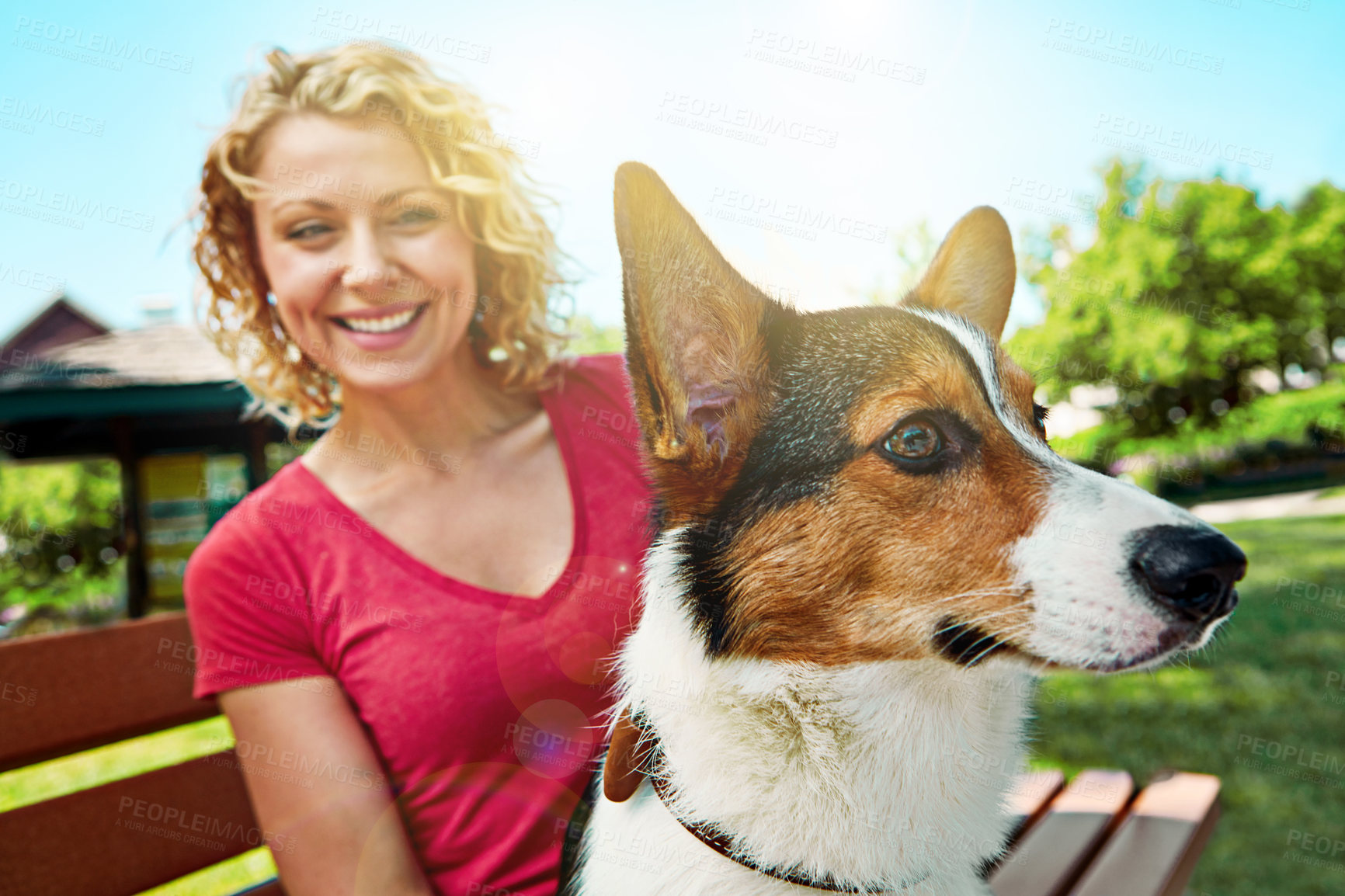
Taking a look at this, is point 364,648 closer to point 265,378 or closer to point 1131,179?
point 265,378

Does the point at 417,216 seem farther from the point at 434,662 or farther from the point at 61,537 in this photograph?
the point at 61,537

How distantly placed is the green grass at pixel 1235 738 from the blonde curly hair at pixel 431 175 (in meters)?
1.01

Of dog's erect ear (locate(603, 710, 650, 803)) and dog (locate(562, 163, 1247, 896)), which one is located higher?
dog (locate(562, 163, 1247, 896))

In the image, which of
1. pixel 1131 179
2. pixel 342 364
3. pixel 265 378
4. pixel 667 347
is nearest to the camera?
pixel 667 347

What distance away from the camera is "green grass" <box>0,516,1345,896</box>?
306cm

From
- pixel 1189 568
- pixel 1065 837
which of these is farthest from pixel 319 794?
pixel 1065 837

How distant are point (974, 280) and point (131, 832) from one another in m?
2.29

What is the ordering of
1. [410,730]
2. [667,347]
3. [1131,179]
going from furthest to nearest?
[1131,179], [410,730], [667,347]

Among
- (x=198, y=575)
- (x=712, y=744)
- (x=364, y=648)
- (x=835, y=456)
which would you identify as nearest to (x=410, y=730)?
(x=364, y=648)

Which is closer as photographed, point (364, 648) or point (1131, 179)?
point (364, 648)

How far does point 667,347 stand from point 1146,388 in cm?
446

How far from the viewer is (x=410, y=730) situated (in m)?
1.65

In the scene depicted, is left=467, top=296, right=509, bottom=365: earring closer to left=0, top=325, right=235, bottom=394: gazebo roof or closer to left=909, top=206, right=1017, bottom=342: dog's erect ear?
left=909, top=206, right=1017, bottom=342: dog's erect ear

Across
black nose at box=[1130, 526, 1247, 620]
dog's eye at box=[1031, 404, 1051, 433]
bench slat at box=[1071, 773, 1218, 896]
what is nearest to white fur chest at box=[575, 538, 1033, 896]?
black nose at box=[1130, 526, 1247, 620]
